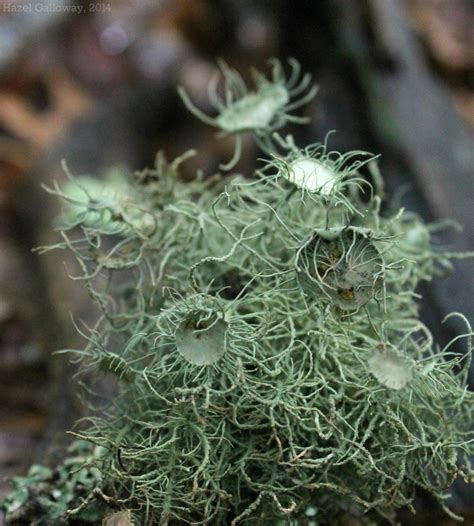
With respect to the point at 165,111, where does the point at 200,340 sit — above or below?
above

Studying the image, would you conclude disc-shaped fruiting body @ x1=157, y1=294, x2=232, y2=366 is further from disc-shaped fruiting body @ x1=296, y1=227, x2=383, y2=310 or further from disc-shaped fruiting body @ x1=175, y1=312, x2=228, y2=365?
disc-shaped fruiting body @ x1=296, y1=227, x2=383, y2=310

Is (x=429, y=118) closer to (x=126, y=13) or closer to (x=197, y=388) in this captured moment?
(x=197, y=388)

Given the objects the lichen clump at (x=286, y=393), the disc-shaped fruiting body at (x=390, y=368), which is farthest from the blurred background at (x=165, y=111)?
the disc-shaped fruiting body at (x=390, y=368)

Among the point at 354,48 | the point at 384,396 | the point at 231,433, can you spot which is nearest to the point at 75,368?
the point at 231,433

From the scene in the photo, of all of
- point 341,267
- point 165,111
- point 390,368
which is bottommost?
point 165,111

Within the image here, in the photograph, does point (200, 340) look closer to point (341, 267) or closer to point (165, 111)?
point (341, 267)

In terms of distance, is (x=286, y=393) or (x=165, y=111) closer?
(x=286, y=393)

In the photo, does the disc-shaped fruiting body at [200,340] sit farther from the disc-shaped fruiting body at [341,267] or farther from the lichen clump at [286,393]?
the disc-shaped fruiting body at [341,267]

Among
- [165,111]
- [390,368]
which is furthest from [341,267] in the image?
[165,111]
